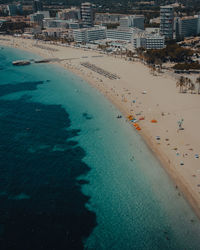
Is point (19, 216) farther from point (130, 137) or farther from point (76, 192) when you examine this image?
point (130, 137)

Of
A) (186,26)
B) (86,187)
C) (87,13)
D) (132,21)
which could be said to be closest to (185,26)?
(186,26)

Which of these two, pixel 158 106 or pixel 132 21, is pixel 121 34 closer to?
pixel 132 21

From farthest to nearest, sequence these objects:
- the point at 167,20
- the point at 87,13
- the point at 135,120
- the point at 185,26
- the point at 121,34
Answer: the point at 87,13 → the point at 121,34 → the point at 185,26 → the point at 167,20 → the point at 135,120

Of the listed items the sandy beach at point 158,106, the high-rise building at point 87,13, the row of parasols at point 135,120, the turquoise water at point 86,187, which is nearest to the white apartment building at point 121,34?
the high-rise building at point 87,13

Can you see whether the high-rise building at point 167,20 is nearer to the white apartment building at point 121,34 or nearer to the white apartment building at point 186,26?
the white apartment building at point 186,26

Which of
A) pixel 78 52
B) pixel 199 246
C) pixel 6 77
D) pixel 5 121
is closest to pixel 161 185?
pixel 199 246

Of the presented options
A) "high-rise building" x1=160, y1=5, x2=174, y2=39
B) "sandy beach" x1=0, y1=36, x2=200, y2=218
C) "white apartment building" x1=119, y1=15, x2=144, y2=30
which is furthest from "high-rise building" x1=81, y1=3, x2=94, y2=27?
"sandy beach" x1=0, y1=36, x2=200, y2=218
